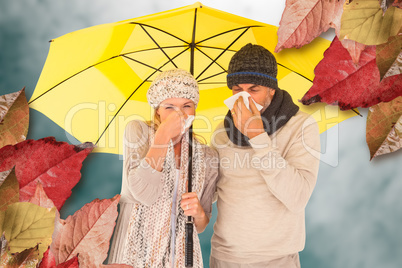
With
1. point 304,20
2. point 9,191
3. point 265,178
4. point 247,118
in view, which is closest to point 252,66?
point 247,118

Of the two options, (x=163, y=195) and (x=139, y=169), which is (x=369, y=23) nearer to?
(x=139, y=169)

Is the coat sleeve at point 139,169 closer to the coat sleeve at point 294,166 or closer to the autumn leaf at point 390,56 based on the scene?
the coat sleeve at point 294,166

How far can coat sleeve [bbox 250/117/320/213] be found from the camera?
0.74 meters

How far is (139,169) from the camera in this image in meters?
0.74

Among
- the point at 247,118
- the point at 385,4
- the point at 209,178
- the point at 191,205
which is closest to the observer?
the point at 385,4

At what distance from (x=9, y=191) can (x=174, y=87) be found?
592 millimetres

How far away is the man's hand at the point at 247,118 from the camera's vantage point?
67 centimetres

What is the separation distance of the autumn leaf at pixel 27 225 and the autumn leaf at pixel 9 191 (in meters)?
0.02

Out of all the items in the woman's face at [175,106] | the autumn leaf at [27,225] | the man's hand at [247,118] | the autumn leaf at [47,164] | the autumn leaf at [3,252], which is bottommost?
the autumn leaf at [3,252]

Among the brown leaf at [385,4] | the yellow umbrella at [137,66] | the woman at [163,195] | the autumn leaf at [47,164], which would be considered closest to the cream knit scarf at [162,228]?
the woman at [163,195]

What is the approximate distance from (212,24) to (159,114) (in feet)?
0.87

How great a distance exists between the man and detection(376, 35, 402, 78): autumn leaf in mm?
463

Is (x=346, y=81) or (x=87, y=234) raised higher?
(x=346, y=81)

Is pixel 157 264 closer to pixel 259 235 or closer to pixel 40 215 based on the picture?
pixel 259 235
